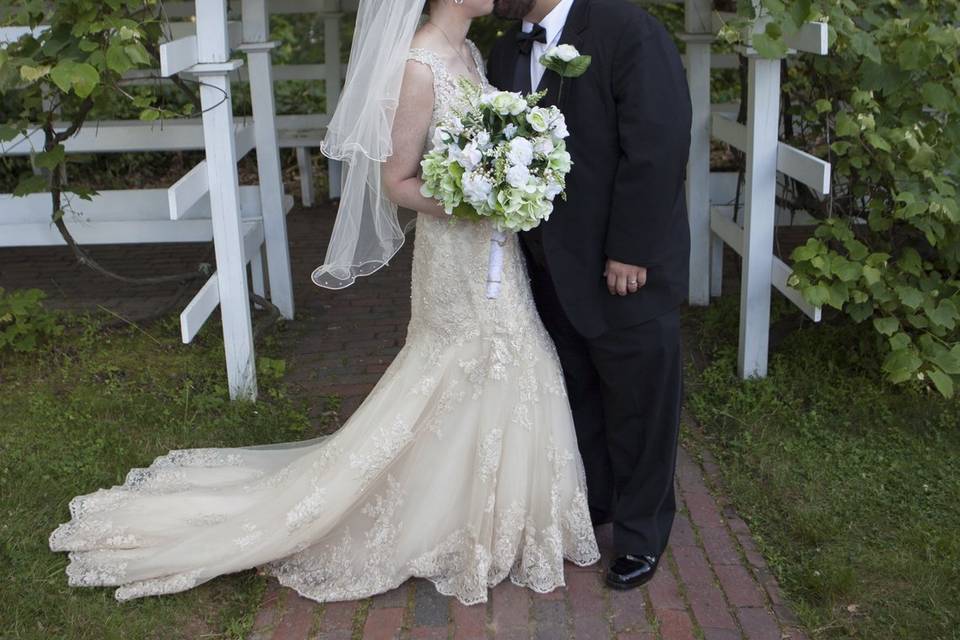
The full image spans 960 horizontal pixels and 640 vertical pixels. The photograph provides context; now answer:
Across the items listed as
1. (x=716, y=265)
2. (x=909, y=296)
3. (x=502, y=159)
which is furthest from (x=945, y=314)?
(x=502, y=159)

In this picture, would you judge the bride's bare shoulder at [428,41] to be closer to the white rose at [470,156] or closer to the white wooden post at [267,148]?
the white rose at [470,156]

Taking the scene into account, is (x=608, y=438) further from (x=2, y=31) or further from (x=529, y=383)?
(x=2, y=31)

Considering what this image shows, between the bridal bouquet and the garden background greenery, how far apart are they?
1516 mm

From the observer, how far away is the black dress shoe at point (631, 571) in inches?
139

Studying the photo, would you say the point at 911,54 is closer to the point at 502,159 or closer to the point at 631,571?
the point at 502,159

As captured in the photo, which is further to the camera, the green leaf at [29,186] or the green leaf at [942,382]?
the green leaf at [29,186]

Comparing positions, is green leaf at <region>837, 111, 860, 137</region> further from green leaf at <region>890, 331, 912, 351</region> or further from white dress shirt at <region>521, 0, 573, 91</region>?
white dress shirt at <region>521, 0, 573, 91</region>

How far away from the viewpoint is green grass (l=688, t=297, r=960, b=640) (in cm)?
351

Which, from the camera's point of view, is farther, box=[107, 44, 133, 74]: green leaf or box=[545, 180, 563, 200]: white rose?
box=[107, 44, 133, 74]: green leaf

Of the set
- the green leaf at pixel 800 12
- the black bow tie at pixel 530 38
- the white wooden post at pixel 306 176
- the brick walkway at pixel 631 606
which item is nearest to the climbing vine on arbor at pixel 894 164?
the green leaf at pixel 800 12

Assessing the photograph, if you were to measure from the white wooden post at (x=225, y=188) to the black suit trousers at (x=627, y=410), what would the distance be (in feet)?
5.54

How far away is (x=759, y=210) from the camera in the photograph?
4.88 meters

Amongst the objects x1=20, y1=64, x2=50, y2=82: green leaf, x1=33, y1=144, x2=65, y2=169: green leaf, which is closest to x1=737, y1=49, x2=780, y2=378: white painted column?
x1=20, y1=64, x2=50, y2=82: green leaf

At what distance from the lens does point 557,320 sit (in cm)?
364
